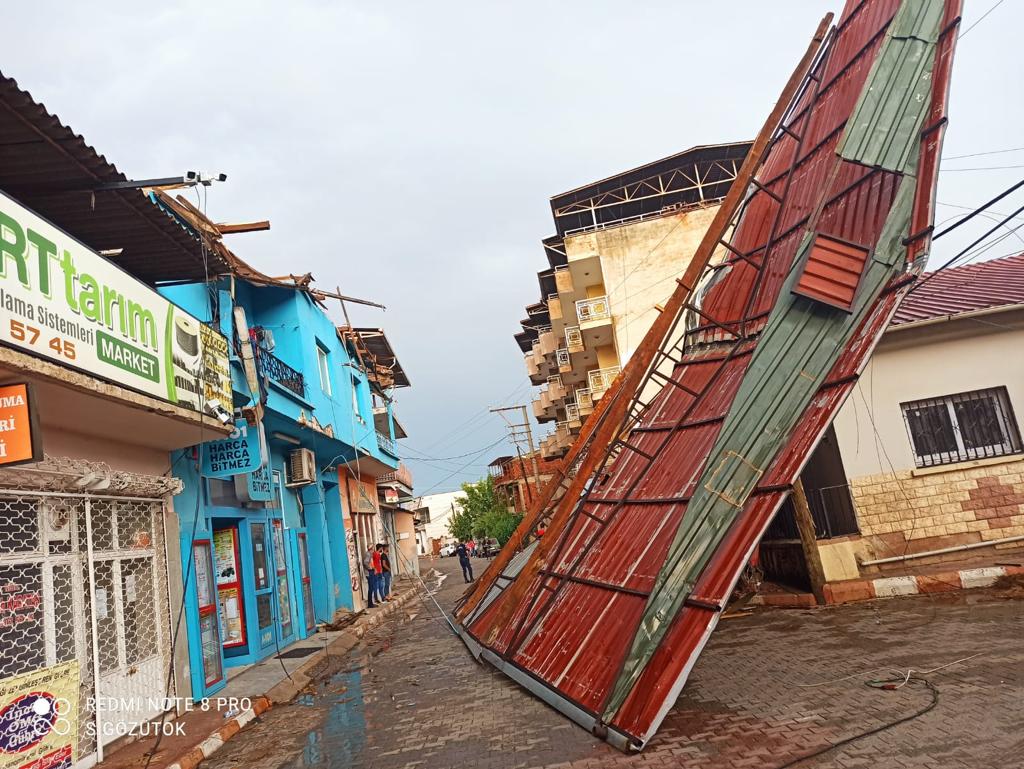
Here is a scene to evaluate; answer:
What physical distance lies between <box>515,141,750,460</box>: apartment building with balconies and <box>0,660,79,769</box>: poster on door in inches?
1024

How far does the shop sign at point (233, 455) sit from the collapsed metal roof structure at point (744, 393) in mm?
4635

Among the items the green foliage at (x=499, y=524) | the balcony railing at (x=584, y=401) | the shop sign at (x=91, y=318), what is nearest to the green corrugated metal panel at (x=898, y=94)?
the shop sign at (x=91, y=318)

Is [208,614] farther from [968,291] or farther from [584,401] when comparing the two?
[584,401]

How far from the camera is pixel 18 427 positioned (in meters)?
5.70

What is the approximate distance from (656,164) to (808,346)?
106 ft

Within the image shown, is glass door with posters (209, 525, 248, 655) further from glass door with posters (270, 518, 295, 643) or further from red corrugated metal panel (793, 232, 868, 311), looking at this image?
red corrugated metal panel (793, 232, 868, 311)

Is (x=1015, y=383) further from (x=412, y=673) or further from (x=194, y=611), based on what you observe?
(x=194, y=611)

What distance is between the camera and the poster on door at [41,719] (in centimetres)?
640

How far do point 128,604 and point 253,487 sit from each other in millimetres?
4347

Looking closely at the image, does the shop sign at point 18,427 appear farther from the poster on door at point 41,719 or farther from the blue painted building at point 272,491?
the blue painted building at point 272,491

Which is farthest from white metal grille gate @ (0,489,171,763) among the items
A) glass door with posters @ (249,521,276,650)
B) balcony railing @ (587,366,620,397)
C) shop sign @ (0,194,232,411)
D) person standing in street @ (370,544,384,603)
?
balcony railing @ (587,366,620,397)

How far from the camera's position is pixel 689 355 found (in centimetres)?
1165

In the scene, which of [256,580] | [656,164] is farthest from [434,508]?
[256,580]

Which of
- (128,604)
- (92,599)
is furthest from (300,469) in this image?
(92,599)
